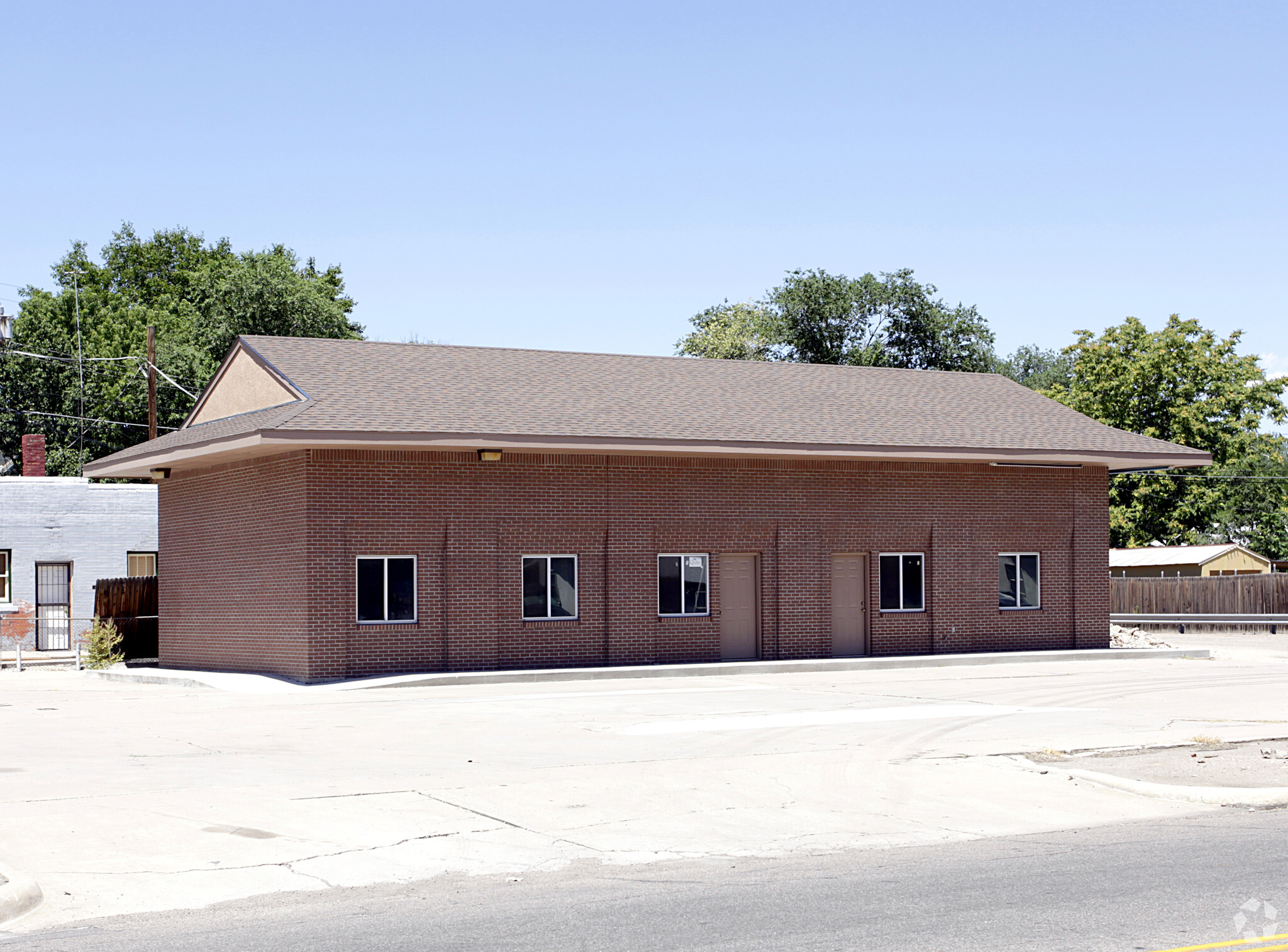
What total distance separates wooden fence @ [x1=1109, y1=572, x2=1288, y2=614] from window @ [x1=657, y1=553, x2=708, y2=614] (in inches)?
1208

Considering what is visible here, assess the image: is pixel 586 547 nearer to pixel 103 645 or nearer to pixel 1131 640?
pixel 103 645

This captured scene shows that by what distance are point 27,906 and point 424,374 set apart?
2258 cm

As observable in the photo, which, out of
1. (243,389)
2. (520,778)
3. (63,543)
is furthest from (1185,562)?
(520,778)

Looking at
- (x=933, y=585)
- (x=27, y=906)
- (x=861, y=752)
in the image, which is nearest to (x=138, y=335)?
(x=933, y=585)

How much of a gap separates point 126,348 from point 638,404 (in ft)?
144

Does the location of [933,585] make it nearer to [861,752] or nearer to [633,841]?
[861,752]

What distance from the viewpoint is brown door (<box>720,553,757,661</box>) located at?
30.3 metres

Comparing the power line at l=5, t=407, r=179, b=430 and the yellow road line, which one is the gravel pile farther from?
the power line at l=5, t=407, r=179, b=430

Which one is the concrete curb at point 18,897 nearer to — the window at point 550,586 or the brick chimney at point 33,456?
the window at point 550,586

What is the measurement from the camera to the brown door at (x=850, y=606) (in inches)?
1233

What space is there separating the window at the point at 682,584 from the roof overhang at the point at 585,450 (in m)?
2.10

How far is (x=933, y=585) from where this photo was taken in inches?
1255

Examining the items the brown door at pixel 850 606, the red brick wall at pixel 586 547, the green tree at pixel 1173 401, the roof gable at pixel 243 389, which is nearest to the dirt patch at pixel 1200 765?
the red brick wall at pixel 586 547

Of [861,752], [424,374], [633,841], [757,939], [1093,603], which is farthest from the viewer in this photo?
[1093,603]
